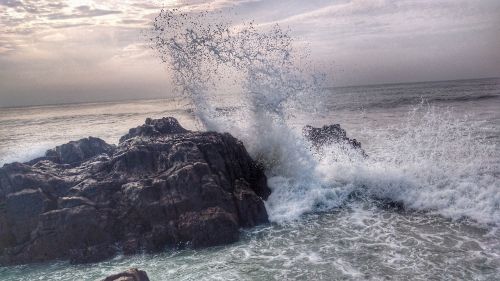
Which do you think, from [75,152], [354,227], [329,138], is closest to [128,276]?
[354,227]

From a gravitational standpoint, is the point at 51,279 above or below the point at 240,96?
below

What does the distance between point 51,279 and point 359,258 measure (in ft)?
32.5

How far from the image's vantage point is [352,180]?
19.0 meters

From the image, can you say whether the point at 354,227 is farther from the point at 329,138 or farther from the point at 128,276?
the point at 329,138

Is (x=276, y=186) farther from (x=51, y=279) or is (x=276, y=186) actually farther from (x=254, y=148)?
(x=51, y=279)

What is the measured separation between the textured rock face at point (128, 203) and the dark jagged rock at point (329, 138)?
8.47 metres

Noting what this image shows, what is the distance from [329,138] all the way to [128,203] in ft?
48.4

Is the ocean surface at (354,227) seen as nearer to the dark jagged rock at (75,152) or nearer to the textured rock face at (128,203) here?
the textured rock face at (128,203)

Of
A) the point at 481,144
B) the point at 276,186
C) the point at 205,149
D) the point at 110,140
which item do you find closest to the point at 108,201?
the point at 205,149

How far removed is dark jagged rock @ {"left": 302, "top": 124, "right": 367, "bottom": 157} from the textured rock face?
8470 mm

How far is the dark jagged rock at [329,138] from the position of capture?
23.9m

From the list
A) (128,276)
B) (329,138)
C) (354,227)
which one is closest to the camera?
(128,276)

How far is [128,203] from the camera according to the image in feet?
46.8

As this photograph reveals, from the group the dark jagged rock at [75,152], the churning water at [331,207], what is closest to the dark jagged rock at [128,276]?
the churning water at [331,207]
